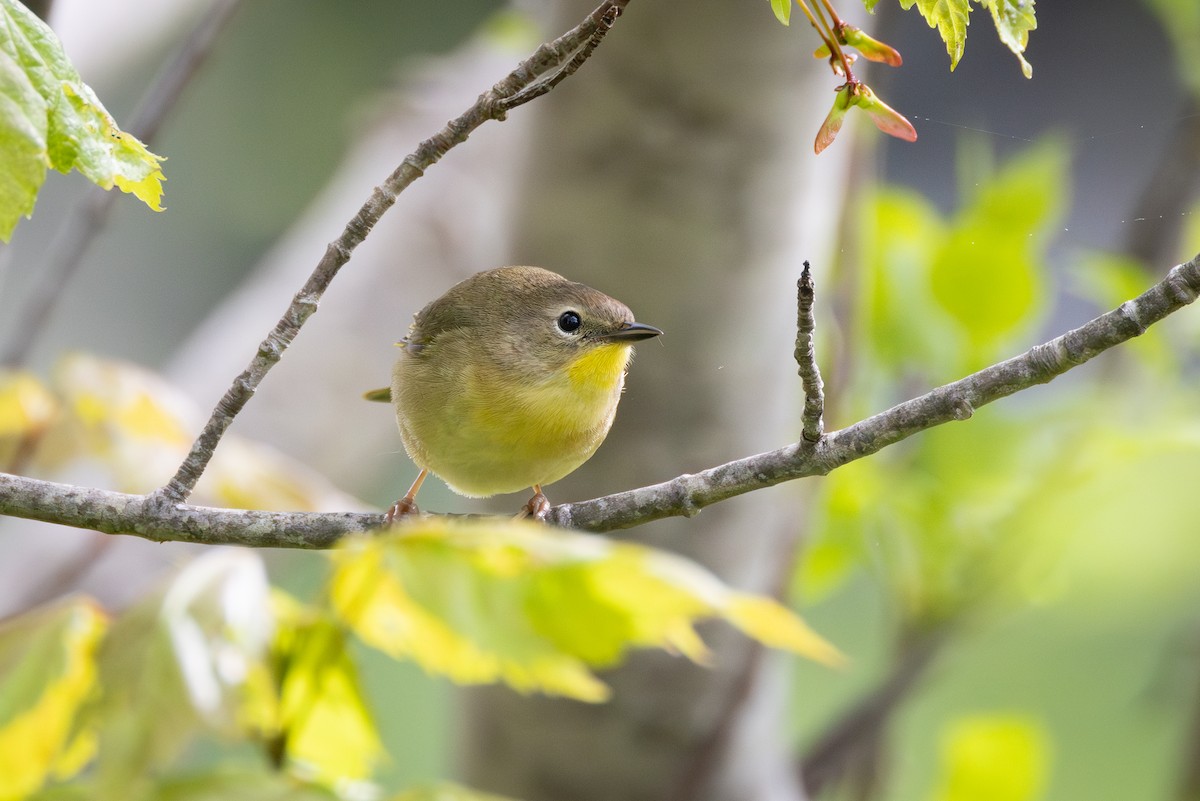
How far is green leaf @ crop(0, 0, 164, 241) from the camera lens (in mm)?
894

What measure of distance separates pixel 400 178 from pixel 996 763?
5.18 feet

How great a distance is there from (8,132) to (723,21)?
1194 mm

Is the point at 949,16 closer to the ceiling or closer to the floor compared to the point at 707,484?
closer to the ceiling

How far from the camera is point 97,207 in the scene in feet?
6.57

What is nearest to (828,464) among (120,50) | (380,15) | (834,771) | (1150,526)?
(834,771)

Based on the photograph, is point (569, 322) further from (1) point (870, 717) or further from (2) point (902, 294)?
(1) point (870, 717)

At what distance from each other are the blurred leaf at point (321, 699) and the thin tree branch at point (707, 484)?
0.28m

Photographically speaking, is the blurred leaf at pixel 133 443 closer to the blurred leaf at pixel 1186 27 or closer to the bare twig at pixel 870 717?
the bare twig at pixel 870 717

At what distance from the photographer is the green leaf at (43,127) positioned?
0.89 metres

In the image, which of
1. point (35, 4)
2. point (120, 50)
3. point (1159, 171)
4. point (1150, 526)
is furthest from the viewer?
point (120, 50)

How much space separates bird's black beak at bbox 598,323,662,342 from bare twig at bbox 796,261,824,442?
498 mm

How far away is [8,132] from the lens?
898 mm

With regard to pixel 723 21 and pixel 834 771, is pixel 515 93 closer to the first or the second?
pixel 723 21

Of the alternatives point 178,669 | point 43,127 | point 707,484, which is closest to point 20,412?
point 178,669
